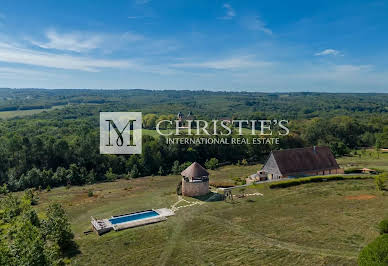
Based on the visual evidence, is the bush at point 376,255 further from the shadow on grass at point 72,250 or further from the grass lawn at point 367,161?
the grass lawn at point 367,161

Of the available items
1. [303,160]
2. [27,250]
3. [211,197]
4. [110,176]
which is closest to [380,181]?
[303,160]

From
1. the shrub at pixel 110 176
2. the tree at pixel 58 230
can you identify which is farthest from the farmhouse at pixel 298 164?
the tree at pixel 58 230

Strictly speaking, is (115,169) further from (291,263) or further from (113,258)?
(291,263)

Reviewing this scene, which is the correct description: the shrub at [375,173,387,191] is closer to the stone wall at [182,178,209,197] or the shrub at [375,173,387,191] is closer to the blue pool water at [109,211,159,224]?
the stone wall at [182,178,209,197]

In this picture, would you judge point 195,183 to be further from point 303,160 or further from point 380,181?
point 380,181

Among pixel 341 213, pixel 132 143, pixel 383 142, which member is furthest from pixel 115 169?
pixel 383 142
